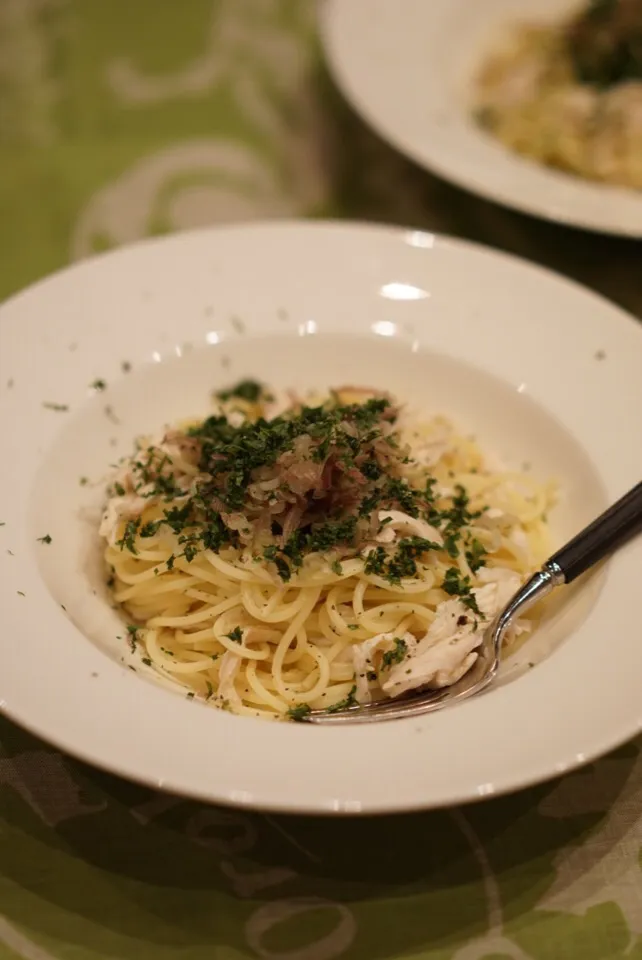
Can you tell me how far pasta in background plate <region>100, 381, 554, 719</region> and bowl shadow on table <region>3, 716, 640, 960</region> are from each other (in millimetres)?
327

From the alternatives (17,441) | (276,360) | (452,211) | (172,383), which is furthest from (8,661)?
(452,211)

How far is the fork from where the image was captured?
7.70 ft

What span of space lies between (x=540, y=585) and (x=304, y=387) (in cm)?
124

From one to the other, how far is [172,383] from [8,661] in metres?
1.33

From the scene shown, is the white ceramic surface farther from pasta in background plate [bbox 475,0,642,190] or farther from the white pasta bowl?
the white pasta bowl

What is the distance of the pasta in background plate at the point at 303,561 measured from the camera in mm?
2469

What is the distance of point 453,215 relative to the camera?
405cm

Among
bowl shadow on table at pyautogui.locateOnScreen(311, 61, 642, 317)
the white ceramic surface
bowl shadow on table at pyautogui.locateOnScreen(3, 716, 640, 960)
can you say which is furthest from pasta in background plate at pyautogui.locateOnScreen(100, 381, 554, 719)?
bowl shadow on table at pyautogui.locateOnScreen(311, 61, 642, 317)

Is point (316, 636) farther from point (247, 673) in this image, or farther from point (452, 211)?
point (452, 211)

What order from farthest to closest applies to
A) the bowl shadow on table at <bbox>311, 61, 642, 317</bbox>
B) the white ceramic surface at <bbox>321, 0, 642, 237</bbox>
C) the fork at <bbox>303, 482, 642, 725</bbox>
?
the bowl shadow on table at <bbox>311, 61, 642, 317</bbox> → the white ceramic surface at <bbox>321, 0, 642, 237</bbox> → the fork at <bbox>303, 482, 642, 725</bbox>

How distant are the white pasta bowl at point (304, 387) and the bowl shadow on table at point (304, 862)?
0.29 meters

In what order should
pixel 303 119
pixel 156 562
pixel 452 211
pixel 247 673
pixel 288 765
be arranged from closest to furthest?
pixel 288 765 → pixel 247 673 → pixel 156 562 → pixel 452 211 → pixel 303 119

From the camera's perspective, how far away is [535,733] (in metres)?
1.95

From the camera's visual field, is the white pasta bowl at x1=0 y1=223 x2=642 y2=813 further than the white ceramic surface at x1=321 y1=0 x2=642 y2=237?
No
